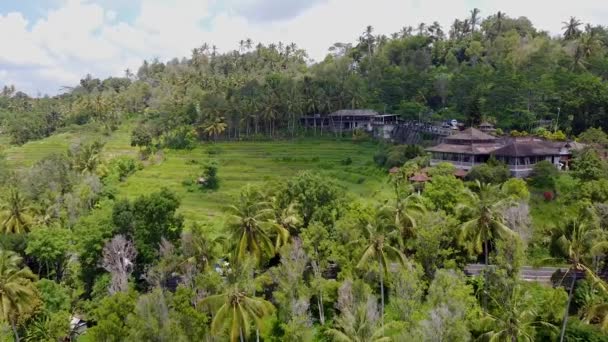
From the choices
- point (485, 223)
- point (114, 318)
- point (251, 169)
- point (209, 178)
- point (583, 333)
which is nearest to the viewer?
point (114, 318)

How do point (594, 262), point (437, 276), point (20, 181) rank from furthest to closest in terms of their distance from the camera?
point (20, 181), point (594, 262), point (437, 276)

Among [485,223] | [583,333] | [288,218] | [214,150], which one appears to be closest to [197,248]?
[288,218]

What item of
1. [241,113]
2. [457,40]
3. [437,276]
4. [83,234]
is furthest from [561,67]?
[83,234]

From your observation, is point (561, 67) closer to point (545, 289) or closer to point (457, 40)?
point (457, 40)

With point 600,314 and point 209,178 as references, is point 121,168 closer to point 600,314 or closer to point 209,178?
point 209,178

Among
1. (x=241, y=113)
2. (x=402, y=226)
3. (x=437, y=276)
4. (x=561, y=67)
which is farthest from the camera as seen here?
(x=241, y=113)

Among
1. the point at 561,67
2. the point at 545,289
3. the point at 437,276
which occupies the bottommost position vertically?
the point at 545,289

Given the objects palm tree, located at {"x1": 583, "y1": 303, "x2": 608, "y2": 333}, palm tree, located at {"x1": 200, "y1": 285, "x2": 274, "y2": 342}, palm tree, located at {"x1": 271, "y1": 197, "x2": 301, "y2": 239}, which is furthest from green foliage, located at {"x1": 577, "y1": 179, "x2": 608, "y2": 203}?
palm tree, located at {"x1": 200, "y1": 285, "x2": 274, "y2": 342}
